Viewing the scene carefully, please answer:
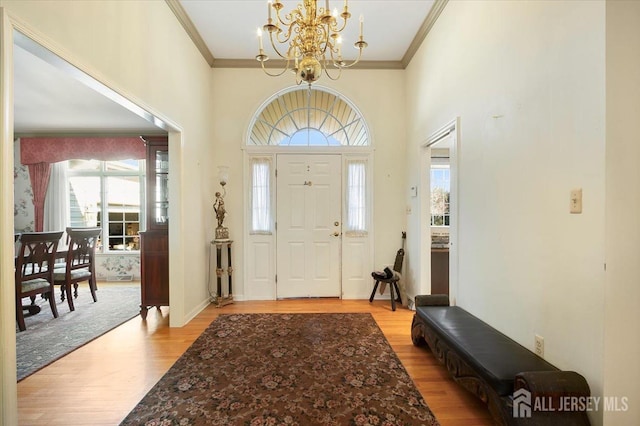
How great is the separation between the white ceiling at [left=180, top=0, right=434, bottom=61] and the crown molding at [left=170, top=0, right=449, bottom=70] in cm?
5

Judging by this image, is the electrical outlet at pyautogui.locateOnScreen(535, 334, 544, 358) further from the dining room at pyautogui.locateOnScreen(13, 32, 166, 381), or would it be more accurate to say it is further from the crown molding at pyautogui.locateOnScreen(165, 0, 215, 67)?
the crown molding at pyautogui.locateOnScreen(165, 0, 215, 67)

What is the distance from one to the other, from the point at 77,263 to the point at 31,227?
8.74 feet

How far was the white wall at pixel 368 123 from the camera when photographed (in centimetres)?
416

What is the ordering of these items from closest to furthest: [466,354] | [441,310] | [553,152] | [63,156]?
[553,152] < [466,354] < [441,310] < [63,156]

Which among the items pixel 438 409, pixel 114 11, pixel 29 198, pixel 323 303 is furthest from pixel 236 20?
pixel 29 198

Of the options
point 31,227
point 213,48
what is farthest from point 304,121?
point 31,227

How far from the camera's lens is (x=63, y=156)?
5.26m

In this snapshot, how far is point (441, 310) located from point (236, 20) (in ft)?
12.9

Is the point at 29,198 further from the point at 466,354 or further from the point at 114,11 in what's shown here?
the point at 466,354

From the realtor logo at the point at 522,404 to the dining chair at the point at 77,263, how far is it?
4796 mm

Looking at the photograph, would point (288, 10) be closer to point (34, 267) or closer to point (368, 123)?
point (368, 123)

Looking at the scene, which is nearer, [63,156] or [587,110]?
[587,110]

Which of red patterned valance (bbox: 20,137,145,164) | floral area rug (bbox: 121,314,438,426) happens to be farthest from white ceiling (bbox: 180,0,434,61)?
floral area rug (bbox: 121,314,438,426)

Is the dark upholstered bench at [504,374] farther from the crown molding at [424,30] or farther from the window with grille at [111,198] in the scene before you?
the window with grille at [111,198]
